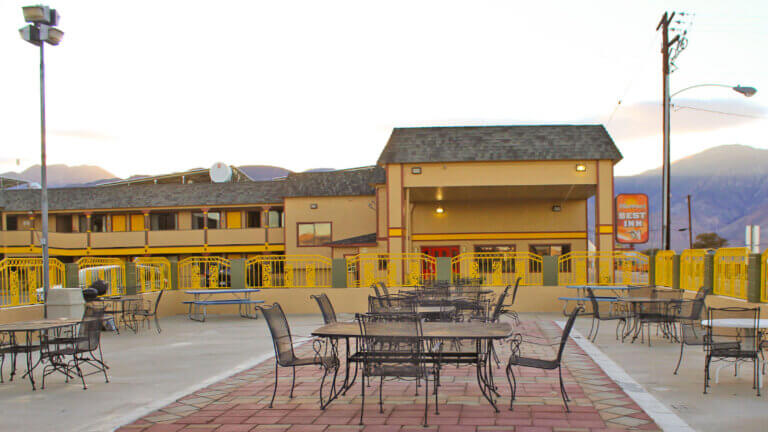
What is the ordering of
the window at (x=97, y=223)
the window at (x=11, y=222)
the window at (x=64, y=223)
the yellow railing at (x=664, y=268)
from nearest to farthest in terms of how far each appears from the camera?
the yellow railing at (x=664, y=268)
the window at (x=11, y=222)
the window at (x=64, y=223)
the window at (x=97, y=223)

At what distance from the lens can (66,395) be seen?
7453mm

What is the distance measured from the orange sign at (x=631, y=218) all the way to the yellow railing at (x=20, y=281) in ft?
59.1

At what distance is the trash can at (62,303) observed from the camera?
40.2ft

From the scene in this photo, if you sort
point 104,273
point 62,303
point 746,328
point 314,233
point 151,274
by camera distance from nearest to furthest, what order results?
point 746,328 < point 62,303 < point 104,273 < point 151,274 < point 314,233

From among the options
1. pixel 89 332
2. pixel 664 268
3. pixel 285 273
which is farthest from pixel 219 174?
pixel 89 332

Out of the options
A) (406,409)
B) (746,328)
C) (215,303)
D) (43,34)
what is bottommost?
(215,303)

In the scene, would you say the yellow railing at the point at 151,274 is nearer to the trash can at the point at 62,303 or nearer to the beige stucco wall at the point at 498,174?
the trash can at the point at 62,303

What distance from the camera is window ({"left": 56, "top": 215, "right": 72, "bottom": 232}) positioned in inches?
1544

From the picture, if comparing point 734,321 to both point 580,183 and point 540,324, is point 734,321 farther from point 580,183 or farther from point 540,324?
point 580,183

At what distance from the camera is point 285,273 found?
1853 centimetres

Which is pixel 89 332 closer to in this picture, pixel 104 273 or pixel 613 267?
pixel 104 273

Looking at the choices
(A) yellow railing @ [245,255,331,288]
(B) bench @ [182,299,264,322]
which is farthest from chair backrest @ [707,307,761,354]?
(A) yellow railing @ [245,255,331,288]

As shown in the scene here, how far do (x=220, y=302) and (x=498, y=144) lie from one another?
11722 mm

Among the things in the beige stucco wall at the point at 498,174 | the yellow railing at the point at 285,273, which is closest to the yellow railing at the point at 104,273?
the yellow railing at the point at 285,273
